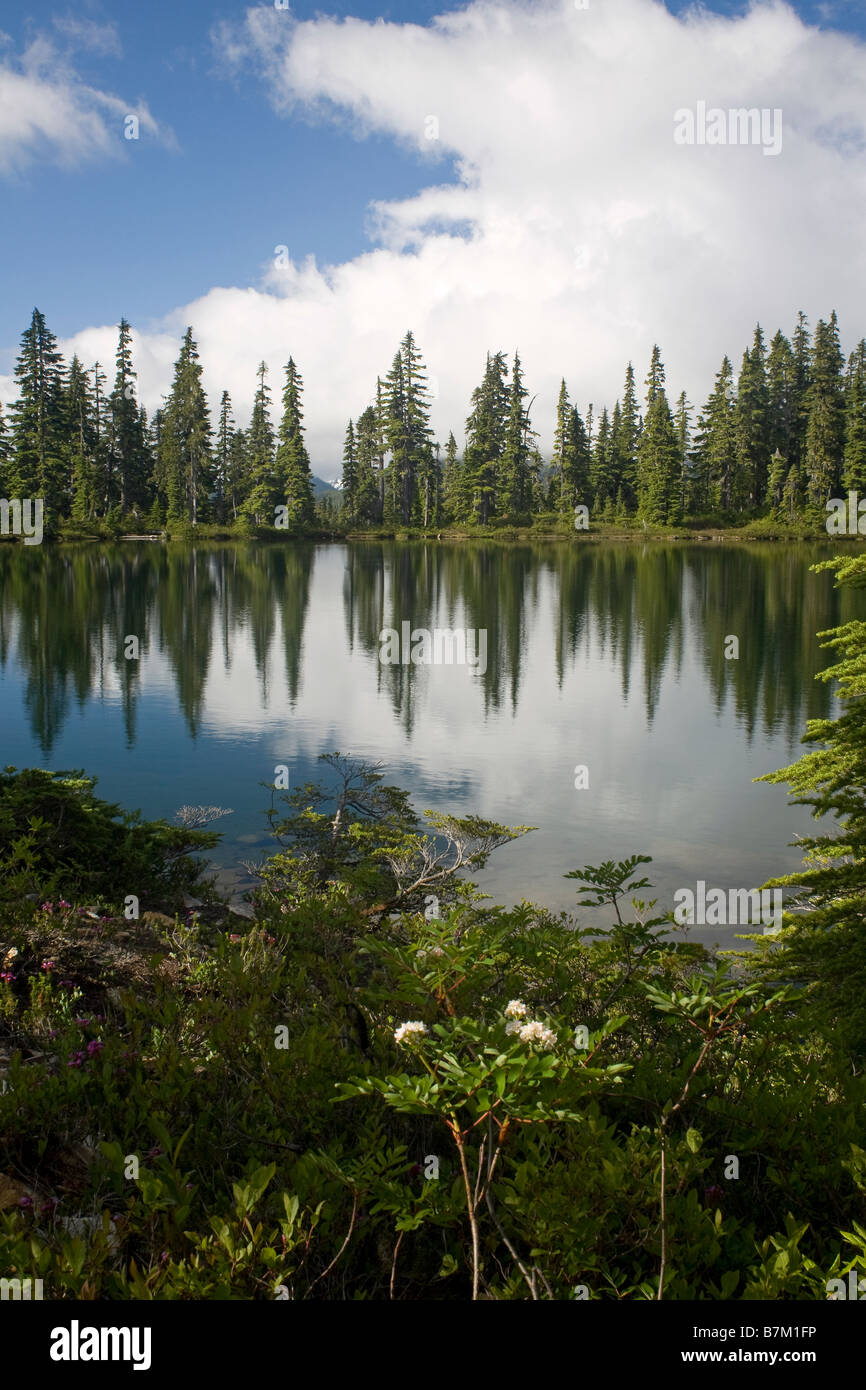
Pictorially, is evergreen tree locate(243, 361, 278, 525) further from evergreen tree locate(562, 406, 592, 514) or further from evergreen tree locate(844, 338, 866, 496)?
evergreen tree locate(844, 338, 866, 496)

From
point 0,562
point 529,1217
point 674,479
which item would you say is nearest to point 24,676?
point 529,1217

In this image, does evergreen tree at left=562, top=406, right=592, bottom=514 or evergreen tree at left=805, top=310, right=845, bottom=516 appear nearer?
evergreen tree at left=805, top=310, right=845, bottom=516

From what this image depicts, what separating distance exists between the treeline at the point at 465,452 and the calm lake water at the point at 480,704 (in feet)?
120

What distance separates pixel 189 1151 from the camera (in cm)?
326

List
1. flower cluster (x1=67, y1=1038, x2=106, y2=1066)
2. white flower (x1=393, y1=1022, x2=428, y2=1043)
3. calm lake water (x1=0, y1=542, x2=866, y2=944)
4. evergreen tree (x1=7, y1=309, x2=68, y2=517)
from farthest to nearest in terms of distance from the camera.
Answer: evergreen tree (x1=7, y1=309, x2=68, y2=517), calm lake water (x1=0, y1=542, x2=866, y2=944), flower cluster (x1=67, y1=1038, x2=106, y2=1066), white flower (x1=393, y1=1022, x2=428, y2=1043)

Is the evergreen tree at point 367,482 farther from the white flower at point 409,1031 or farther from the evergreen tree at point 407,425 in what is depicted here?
the white flower at point 409,1031

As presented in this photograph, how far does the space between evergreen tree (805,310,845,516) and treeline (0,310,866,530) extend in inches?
6.7

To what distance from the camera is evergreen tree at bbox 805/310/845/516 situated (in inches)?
3110

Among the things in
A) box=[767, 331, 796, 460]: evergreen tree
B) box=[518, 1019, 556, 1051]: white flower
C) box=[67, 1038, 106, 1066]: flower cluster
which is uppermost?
box=[767, 331, 796, 460]: evergreen tree

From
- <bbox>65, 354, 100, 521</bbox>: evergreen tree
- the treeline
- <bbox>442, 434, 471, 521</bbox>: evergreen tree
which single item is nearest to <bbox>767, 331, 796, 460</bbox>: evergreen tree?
the treeline

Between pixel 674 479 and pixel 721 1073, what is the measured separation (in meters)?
82.9

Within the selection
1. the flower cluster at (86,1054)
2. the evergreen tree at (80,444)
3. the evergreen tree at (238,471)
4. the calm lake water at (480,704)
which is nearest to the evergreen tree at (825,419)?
the calm lake water at (480,704)

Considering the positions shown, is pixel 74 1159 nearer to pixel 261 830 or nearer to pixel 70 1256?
pixel 70 1256

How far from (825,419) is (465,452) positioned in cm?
3299
